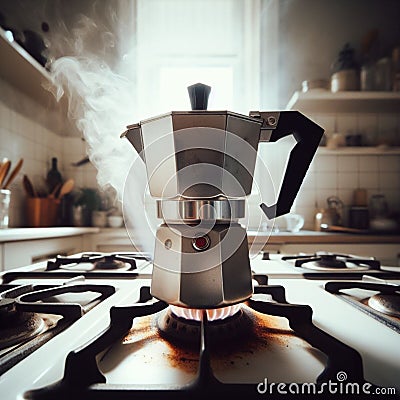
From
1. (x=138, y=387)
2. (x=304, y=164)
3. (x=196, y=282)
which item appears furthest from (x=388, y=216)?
(x=138, y=387)

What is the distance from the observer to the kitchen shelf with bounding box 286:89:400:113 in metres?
1.61

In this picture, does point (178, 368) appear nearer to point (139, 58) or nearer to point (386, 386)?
point (386, 386)

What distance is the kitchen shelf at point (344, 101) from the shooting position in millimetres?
1614

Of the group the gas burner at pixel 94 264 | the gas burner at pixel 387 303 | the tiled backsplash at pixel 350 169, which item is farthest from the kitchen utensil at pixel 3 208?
the gas burner at pixel 387 303

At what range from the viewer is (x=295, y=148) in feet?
1.46

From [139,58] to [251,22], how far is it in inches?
24.8

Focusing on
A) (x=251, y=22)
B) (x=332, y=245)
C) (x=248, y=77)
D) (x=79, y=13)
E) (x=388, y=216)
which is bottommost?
(x=332, y=245)

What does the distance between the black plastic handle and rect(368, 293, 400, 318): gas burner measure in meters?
0.15

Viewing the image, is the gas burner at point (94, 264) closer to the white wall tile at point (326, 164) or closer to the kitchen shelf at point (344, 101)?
the kitchen shelf at point (344, 101)

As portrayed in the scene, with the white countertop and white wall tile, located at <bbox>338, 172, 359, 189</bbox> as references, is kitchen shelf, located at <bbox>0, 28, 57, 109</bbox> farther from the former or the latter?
white wall tile, located at <bbox>338, 172, 359, 189</bbox>

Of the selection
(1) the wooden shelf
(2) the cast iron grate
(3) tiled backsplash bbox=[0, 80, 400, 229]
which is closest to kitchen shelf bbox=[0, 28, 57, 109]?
(1) the wooden shelf

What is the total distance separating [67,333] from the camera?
343 mm

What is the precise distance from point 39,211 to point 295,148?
1.38 meters

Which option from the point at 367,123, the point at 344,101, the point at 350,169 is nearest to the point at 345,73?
the point at 344,101
